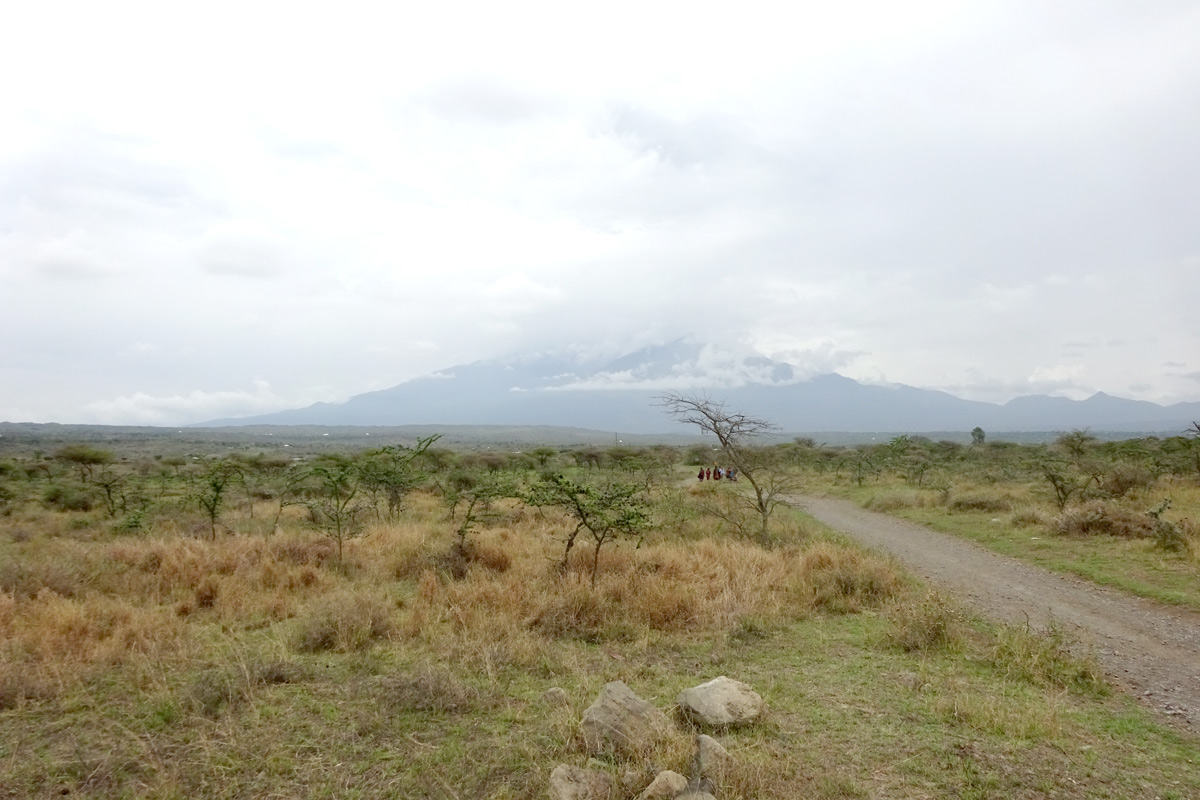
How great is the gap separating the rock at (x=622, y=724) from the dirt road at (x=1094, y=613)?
15.8 feet

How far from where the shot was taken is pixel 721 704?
18.0 feet

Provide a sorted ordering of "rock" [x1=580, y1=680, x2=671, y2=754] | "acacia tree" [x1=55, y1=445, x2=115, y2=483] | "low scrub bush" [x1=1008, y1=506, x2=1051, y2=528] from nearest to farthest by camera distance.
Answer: "rock" [x1=580, y1=680, x2=671, y2=754] < "low scrub bush" [x1=1008, y1=506, x2=1051, y2=528] < "acacia tree" [x1=55, y1=445, x2=115, y2=483]

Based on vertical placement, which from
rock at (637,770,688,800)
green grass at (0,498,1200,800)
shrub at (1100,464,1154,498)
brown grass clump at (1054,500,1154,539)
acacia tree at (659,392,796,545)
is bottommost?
green grass at (0,498,1200,800)

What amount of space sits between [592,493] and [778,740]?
5.82 m

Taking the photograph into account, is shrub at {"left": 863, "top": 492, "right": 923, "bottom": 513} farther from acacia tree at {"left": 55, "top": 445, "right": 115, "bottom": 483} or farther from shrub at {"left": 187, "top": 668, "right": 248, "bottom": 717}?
acacia tree at {"left": 55, "top": 445, "right": 115, "bottom": 483}

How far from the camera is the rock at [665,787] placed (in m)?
4.17

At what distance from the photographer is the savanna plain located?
4754mm

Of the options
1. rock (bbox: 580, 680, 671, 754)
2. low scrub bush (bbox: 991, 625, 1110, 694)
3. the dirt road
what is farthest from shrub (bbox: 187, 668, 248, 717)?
the dirt road

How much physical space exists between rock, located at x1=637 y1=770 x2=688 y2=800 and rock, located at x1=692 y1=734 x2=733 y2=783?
0.57 ft

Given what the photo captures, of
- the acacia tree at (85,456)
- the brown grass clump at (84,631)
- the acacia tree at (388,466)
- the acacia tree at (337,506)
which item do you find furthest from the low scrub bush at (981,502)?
the acacia tree at (85,456)

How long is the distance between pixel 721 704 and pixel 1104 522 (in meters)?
13.9

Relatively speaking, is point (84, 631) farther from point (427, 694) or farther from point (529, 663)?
point (529, 663)

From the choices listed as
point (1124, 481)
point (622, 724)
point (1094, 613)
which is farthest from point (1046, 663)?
point (1124, 481)

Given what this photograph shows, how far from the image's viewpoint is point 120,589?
9805 millimetres
